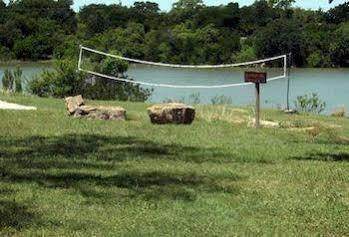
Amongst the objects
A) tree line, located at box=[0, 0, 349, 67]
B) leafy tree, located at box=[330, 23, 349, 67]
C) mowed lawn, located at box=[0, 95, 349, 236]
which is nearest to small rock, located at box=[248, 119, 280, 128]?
mowed lawn, located at box=[0, 95, 349, 236]

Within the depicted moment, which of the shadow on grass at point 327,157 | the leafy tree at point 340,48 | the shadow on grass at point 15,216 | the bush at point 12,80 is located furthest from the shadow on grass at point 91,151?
the leafy tree at point 340,48

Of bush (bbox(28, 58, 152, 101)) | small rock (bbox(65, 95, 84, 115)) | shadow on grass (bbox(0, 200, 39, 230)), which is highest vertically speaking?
bush (bbox(28, 58, 152, 101))

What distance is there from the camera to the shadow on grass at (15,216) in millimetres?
5320

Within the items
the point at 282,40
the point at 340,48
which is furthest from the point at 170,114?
the point at 340,48

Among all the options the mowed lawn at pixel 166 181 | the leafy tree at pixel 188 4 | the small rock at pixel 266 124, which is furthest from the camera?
the leafy tree at pixel 188 4

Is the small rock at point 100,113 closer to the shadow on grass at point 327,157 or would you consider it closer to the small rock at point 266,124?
the small rock at point 266,124

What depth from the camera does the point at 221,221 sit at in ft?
18.4

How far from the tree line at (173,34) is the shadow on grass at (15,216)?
39080 millimetres

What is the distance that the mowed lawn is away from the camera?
18.0ft

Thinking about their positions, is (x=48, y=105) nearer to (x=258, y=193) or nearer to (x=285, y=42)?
(x=258, y=193)

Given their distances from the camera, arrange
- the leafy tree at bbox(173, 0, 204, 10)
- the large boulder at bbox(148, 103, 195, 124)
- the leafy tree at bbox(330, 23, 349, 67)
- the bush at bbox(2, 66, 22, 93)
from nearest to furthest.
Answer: the large boulder at bbox(148, 103, 195, 124) < the bush at bbox(2, 66, 22, 93) < the leafy tree at bbox(330, 23, 349, 67) < the leafy tree at bbox(173, 0, 204, 10)

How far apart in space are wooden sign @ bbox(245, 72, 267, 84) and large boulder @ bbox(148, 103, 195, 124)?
1201mm

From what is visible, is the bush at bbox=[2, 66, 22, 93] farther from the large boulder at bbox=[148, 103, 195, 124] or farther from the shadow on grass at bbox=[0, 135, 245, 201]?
the shadow on grass at bbox=[0, 135, 245, 201]

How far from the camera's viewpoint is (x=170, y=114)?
12.6m
